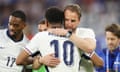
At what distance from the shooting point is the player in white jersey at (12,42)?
5.21 metres

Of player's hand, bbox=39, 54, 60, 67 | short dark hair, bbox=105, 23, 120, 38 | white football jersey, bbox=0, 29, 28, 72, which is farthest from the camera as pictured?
short dark hair, bbox=105, 23, 120, 38

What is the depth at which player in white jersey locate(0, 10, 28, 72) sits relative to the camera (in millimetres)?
5211

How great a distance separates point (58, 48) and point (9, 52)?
1.05 metres

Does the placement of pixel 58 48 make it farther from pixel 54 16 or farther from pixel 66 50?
pixel 54 16

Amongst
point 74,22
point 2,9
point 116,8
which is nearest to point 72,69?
point 74,22

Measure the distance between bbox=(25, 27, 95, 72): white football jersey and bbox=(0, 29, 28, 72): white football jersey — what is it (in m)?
0.85

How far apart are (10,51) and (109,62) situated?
1242 millimetres

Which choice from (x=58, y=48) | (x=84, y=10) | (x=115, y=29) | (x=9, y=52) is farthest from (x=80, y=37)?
(x=84, y=10)

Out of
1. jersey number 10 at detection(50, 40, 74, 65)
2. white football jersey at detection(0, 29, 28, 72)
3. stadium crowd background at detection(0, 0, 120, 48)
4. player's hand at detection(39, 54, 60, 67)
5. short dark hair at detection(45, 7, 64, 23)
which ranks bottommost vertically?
stadium crowd background at detection(0, 0, 120, 48)

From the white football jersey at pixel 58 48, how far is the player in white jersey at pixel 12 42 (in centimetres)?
85

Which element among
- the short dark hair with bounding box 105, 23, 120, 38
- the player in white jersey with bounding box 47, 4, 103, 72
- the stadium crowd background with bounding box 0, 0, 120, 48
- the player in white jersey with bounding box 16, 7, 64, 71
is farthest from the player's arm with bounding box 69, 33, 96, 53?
the stadium crowd background with bounding box 0, 0, 120, 48

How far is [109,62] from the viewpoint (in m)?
5.45

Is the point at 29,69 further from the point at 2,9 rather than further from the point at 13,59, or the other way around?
the point at 2,9

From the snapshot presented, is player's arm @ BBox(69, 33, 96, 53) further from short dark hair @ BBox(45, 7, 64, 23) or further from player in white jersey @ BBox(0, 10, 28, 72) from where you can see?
player in white jersey @ BBox(0, 10, 28, 72)
